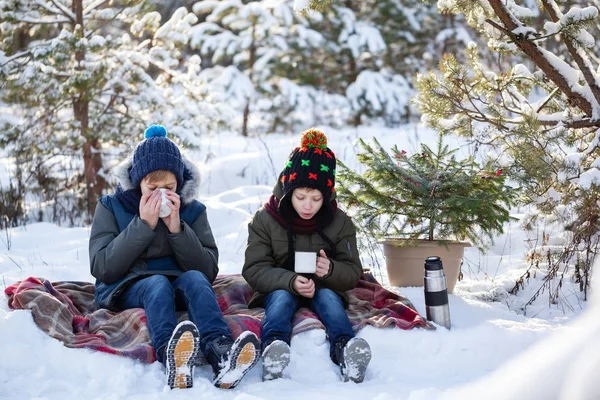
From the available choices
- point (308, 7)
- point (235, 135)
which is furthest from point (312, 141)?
point (235, 135)

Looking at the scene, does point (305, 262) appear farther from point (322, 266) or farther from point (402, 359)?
point (402, 359)

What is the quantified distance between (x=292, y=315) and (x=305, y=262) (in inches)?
12.0

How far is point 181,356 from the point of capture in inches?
120

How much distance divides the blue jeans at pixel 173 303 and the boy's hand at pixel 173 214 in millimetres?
259

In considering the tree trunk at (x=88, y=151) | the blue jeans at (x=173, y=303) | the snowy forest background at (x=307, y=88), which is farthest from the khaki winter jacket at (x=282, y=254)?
the tree trunk at (x=88, y=151)

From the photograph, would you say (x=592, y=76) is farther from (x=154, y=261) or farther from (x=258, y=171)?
(x=258, y=171)

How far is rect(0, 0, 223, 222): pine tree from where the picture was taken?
701 cm

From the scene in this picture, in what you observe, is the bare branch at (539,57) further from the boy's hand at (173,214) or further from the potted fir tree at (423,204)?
the boy's hand at (173,214)

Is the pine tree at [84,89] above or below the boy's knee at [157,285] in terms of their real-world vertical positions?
above

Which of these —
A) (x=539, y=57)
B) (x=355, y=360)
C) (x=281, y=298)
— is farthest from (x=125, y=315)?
(x=539, y=57)

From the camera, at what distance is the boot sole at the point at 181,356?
119 inches

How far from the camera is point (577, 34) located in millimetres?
4426

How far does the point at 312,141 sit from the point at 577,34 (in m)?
1.98

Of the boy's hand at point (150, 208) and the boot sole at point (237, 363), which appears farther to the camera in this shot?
the boy's hand at point (150, 208)
